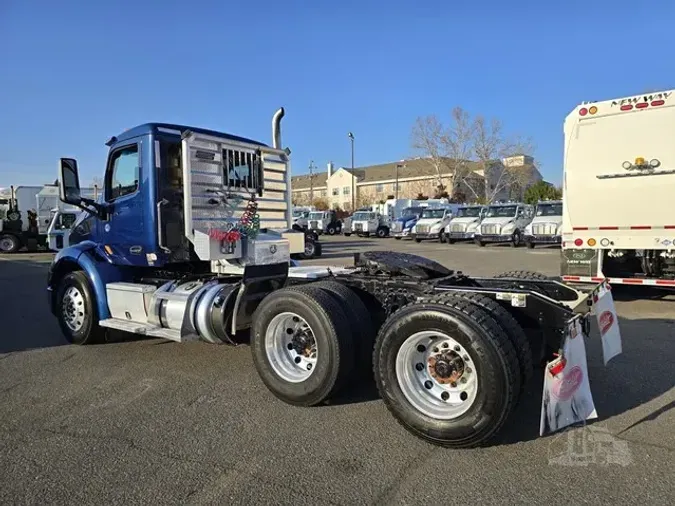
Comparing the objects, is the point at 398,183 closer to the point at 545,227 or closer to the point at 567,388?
the point at 545,227

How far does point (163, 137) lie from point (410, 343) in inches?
152

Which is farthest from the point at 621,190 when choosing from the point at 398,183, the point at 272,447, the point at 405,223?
the point at 398,183

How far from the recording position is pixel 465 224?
92.2ft

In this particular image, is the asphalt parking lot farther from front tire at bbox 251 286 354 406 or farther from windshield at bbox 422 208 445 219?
windshield at bbox 422 208 445 219

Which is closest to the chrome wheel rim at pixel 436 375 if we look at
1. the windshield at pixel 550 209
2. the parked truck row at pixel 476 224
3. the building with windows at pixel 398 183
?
the parked truck row at pixel 476 224

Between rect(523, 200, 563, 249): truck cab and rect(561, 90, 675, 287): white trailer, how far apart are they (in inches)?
558

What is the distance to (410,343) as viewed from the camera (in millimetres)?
3779

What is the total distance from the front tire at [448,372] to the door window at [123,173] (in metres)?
3.82

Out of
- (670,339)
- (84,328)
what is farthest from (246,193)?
(670,339)

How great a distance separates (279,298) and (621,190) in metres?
6.79

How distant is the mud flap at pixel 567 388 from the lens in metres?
3.30

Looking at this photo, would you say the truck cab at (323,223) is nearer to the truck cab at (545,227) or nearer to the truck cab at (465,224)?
the truck cab at (465,224)

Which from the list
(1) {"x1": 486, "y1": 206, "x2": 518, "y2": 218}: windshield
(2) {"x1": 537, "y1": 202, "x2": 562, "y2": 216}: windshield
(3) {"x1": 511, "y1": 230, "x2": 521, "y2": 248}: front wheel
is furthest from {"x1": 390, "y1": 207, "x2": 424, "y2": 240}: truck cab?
(2) {"x1": 537, "y1": 202, "x2": 562, "y2": 216}: windshield

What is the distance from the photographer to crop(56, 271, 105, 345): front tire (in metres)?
6.36
